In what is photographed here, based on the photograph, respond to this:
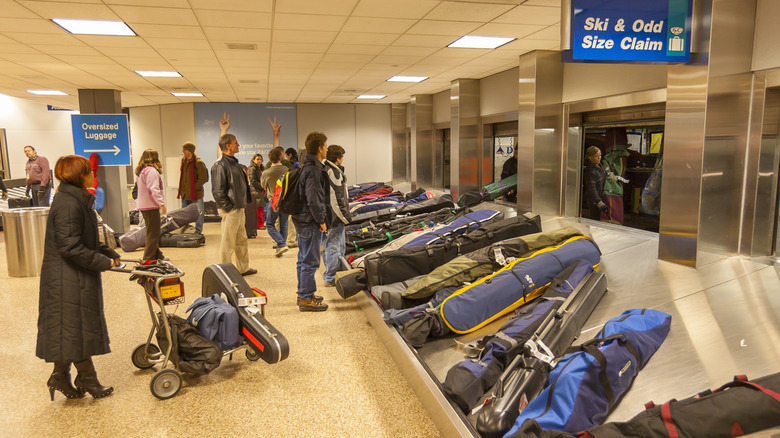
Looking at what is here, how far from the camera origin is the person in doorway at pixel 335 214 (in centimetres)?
513

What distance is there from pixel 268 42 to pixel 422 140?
6268 millimetres

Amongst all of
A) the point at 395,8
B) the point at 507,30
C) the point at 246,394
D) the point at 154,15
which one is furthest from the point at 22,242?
the point at 507,30

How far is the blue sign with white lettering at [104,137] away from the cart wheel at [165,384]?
22.4ft

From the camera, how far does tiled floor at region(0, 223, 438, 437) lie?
9.77ft

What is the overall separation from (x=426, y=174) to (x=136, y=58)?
677 cm

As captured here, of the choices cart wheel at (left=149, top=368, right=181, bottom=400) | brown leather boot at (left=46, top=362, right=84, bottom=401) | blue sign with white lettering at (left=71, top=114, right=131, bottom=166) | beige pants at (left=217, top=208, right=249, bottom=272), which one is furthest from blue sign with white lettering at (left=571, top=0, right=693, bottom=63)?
→ blue sign with white lettering at (left=71, top=114, right=131, bottom=166)

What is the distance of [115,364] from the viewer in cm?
388

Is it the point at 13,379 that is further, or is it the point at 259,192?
the point at 259,192

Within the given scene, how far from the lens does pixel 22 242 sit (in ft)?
22.6

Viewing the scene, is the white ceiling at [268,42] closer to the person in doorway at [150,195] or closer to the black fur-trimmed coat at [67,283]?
the person in doorway at [150,195]

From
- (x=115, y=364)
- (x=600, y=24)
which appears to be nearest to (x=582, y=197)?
(x=600, y=24)

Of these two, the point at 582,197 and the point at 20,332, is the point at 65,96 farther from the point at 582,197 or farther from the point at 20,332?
the point at 582,197

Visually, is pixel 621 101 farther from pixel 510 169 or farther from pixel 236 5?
pixel 236 5

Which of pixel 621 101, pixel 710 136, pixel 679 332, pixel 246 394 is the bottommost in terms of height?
pixel 246 394
